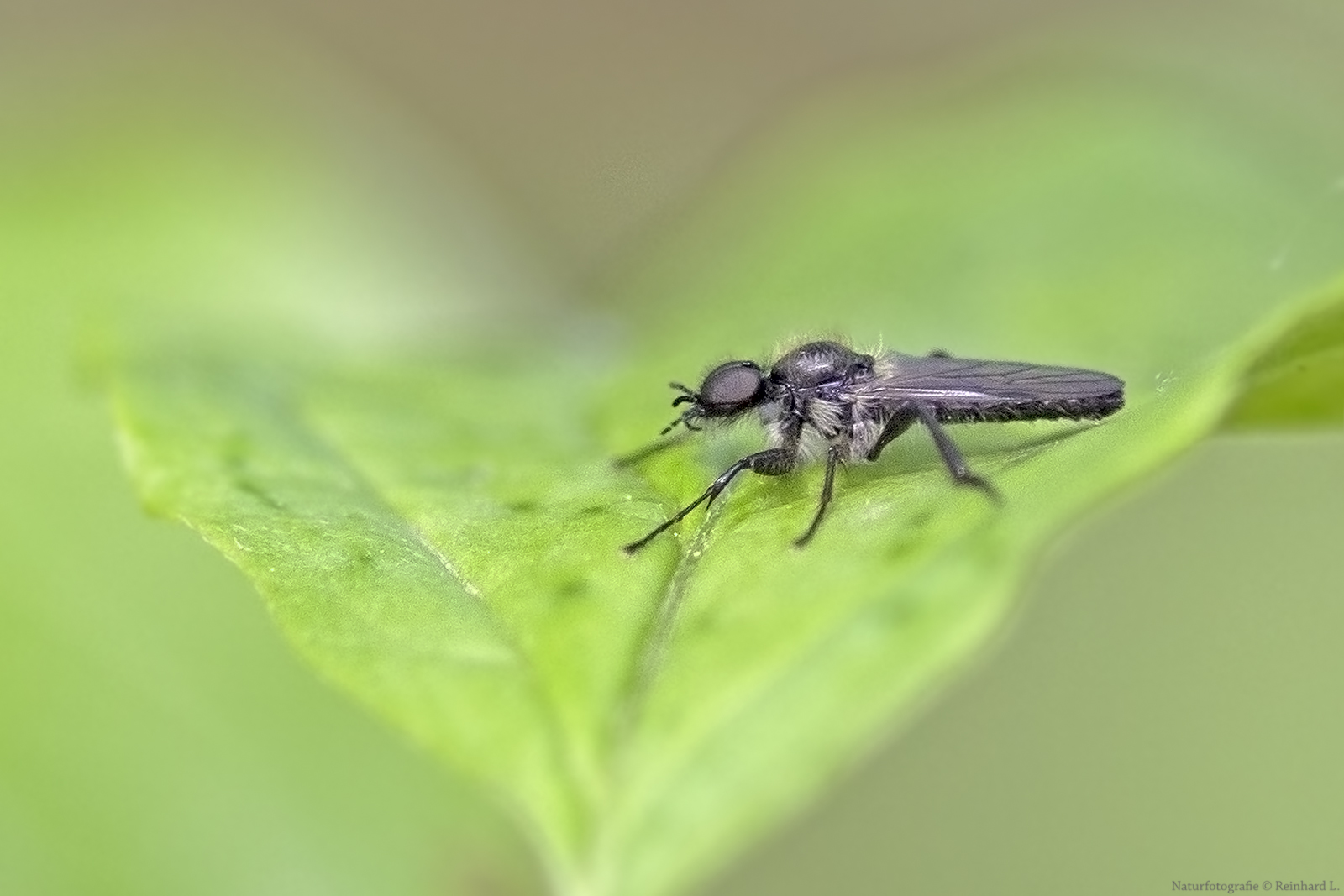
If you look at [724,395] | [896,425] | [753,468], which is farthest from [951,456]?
[724,395]

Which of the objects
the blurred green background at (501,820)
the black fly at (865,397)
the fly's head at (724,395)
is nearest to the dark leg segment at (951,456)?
the black fly at (865,397)

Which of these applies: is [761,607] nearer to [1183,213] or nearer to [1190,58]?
[1183,213]

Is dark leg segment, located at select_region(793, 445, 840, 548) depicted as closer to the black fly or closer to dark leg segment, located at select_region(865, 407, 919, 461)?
the black fly

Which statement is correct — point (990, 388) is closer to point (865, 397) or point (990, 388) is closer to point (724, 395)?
point (865, 397)

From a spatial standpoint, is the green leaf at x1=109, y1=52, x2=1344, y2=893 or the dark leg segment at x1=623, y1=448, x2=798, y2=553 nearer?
the green leaf at x1=109, y1=52, x2=1344, y2=893

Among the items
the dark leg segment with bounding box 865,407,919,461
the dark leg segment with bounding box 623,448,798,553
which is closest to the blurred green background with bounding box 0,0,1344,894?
the dark leg segment with bounding box 865,407,919,461

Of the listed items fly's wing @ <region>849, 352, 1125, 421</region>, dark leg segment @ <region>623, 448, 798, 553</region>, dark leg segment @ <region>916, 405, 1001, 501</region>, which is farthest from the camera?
fly's wing @ <region>849, 352, 1125, 421</region>

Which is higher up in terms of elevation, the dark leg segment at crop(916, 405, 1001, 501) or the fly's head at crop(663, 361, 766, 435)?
the fly's head at crop(663, 361, 766, 435)

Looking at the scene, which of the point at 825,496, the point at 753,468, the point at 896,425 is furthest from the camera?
the point at 896,425
